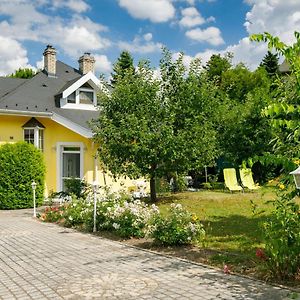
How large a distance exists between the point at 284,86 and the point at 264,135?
49.2 ft

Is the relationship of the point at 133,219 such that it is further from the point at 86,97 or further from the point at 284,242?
the point at 86,97

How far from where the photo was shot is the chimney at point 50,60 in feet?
80.9

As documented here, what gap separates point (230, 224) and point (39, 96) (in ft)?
44.5

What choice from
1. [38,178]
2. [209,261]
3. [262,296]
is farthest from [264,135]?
[262,296]

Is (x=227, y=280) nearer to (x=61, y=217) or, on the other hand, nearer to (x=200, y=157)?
(x=61, y=217)

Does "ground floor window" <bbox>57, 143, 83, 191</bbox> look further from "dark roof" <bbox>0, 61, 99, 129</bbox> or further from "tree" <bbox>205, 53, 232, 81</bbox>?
"tree" <bbox>205, 53, 232, 81</bbox>

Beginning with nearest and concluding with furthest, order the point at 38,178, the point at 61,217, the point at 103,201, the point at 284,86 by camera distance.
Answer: the point at 284,86, the point at 103,201, the point at 61,217, the point at 38,178

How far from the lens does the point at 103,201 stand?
1234cm

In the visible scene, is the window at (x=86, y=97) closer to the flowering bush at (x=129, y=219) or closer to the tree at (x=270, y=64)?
the flowering bush at (x=129, y=219)

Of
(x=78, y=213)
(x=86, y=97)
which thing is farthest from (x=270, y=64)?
(x=78, y=213)

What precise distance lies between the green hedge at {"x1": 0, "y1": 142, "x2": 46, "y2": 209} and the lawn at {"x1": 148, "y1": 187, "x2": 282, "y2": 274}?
5.51m

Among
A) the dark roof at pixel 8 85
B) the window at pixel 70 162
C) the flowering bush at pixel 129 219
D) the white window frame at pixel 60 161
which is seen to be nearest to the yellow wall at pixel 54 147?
the white window frame at pixel 60 161

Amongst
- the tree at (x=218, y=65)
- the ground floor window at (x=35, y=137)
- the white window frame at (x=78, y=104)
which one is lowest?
the ground floor window at (x=35, y=137)

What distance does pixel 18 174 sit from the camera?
1739 centimetres
